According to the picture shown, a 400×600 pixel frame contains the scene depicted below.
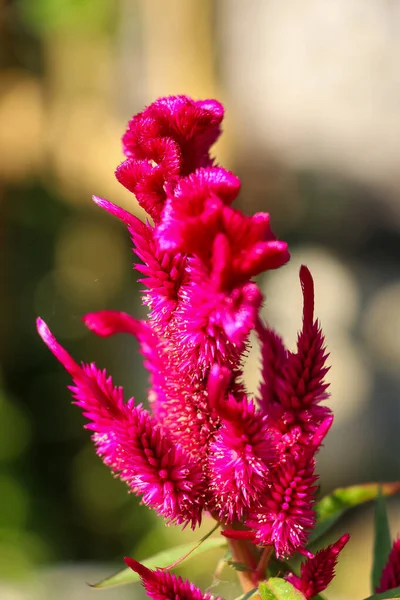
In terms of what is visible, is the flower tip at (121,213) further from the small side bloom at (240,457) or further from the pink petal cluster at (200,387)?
the small side bloom at (240,457)

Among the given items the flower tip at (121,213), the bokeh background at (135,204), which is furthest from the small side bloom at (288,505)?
the bokeh background at (135,204)

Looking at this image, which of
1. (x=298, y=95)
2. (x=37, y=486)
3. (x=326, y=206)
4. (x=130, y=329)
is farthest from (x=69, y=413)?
(x=130, y=329)

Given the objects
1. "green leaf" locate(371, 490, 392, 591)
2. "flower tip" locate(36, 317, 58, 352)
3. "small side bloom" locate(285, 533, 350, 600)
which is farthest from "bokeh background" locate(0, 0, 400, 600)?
"small side bloom" locate(285, 533, 350, 600)

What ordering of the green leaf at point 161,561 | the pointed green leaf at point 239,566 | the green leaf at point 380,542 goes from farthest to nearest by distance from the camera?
the green leaf at point 380,542 < the green leaf at point 161,561 < the pointed green leaf at point 239,566

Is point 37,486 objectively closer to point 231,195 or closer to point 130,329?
point 130,329

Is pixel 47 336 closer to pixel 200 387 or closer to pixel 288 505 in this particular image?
pixel 200 387

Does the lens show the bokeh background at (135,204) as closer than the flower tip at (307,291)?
No

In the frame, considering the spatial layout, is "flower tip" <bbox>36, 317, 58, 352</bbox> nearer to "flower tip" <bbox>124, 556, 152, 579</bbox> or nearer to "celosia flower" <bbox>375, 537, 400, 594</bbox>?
"flower tip" <bbox>124, 556, 152, 579</bbox>

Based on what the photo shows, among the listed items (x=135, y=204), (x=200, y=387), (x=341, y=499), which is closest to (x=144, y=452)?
(x=200, y=387)
